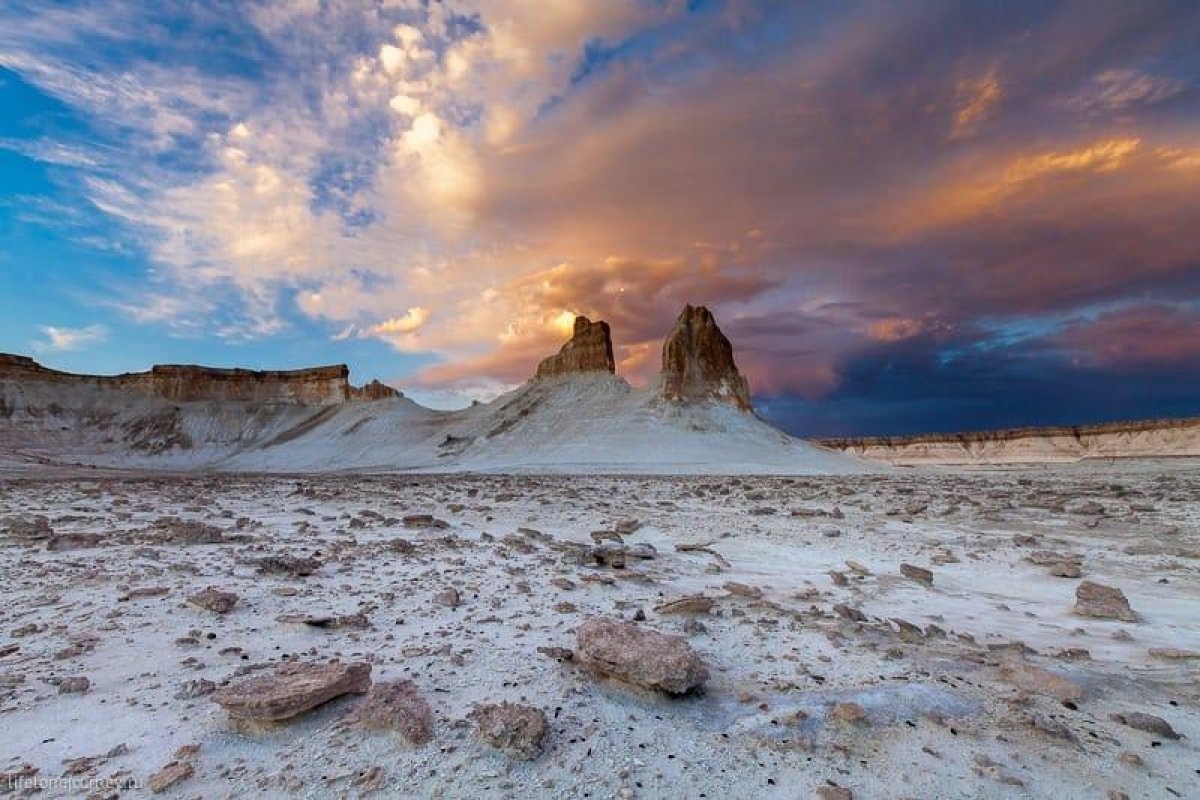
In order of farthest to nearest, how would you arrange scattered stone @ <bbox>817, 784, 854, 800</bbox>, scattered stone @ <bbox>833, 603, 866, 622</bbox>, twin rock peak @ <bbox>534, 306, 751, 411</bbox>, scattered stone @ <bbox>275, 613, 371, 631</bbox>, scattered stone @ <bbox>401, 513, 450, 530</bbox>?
twin rock peak @ <bbox>534, 306, 751, 411</bbox> → scattered stone @ <bbox>401, 513, 450, 530</bbox> → scattered stone @ <bbox>833, 603, 866, 622</bbox> → scattered stone @ <bbox>275, 613, 371, 631</bbox> → scattered stone @ <bbox>817, 784, 854, 800</bbox>

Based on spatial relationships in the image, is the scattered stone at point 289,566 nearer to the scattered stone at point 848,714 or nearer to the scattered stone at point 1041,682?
the scattered stone at point 848,714

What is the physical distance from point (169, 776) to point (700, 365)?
204 feet

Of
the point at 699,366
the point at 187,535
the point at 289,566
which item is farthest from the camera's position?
the point at 699,366

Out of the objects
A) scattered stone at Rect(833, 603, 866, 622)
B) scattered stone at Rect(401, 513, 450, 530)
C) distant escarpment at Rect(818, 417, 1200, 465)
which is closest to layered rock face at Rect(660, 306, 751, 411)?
distant escarpment at Rect(818, 417, 1200, 465)

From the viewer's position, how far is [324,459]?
221 feet

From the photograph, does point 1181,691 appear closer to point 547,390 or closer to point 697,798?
point 697,798

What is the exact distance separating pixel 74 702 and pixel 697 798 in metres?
4.09

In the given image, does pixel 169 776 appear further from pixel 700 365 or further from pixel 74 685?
pixel 700 365

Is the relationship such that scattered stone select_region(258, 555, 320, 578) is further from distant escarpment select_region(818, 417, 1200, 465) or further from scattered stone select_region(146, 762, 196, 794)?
distant escarpment select_region(818, 417, 1200, 465)

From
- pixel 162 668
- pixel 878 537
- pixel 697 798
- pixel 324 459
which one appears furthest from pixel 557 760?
pixel 324 459

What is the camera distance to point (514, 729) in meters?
3.47

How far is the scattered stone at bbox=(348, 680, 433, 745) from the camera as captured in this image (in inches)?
138

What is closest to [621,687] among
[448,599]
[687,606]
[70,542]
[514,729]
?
[514,729]

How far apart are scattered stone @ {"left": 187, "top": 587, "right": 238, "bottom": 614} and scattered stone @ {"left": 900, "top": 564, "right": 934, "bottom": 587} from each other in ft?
25.9
